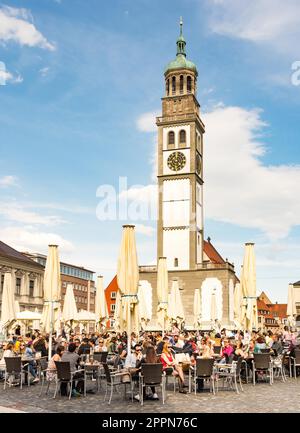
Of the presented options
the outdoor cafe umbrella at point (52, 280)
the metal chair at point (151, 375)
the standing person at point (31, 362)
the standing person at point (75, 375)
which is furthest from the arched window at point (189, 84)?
the metal chair at point (151, 375)

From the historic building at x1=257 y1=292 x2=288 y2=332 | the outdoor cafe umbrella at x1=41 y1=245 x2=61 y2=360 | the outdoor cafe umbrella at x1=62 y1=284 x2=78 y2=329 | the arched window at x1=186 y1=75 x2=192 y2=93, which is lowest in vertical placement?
→ the historic building at x1=257 y1=292 x2=288 y2=332

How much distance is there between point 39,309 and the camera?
63.1 m

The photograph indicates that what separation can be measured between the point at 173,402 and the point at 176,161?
4455cm

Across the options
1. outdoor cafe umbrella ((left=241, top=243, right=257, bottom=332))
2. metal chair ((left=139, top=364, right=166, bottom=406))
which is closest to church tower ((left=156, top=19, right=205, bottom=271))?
outdoor cafe umbrella ((left=241, top=243, right=257, bottom=332))

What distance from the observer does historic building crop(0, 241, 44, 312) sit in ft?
187

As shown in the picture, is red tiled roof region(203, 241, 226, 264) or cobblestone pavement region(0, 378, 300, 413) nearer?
cobblestone pavement region(0, 378, 300, 413)

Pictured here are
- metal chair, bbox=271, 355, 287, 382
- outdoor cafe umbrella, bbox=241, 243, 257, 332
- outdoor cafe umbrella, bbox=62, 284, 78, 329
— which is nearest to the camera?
metal chair, bbox=271, 355, 287, 382

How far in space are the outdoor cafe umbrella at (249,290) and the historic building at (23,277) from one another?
40.8m

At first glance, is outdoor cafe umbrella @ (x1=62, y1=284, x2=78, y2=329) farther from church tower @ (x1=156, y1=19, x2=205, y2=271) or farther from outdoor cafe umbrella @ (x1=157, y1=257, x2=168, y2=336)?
church tower @ (x1=156, y1=19, x2=205, y2=271)

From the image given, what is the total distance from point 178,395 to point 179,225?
40751 millimetres

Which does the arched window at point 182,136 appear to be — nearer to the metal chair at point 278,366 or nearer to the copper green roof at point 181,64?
the copper green roof at point 181,64

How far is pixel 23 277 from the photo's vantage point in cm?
6034

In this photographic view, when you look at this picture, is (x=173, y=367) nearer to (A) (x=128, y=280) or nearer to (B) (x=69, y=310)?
(A) (x=128, y=280)
